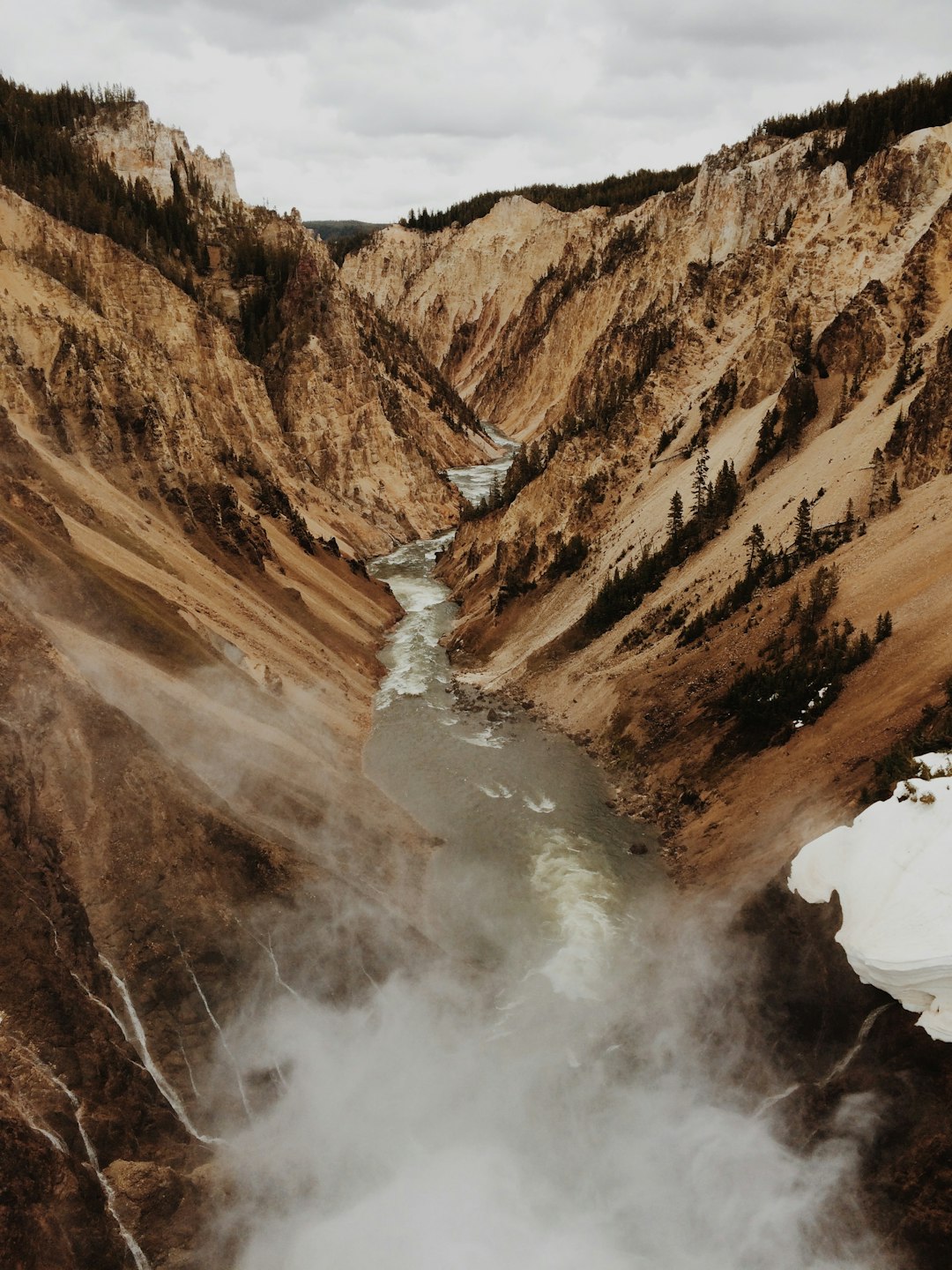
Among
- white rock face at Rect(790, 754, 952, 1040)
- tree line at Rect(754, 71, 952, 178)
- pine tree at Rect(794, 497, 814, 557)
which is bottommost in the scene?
white rock face at Rect(790, 754, 952, 1040)

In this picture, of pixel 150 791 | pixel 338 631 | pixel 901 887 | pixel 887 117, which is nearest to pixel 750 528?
pixel 338 631

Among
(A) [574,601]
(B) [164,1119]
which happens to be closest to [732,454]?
(A) [574,601]

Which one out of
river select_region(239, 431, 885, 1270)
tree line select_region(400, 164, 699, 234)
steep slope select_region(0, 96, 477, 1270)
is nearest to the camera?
steep slope select_region(0, 96, 477, 1270)

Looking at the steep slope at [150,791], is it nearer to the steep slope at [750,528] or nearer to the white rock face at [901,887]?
the steep slope at [750,528]

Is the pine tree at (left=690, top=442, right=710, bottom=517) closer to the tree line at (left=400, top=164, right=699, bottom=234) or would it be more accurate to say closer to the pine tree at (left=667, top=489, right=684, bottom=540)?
the pine tree at (left=667, top=489, right=684, bottom=540)

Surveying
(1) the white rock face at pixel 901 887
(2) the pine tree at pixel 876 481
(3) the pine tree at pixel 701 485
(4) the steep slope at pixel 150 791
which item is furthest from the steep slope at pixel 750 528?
(4) the steep slope at pixel 150 791

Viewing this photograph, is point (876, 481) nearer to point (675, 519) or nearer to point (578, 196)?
point (675, 519)

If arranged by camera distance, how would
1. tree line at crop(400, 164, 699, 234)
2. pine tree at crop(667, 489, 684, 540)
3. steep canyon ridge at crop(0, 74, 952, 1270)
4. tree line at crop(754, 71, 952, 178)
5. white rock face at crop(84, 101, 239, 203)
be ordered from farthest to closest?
tree line at crop(400, 164, 699, 234) → white rock face at crop(84, 101, 239, 203) → tree line at crop(754, 71, 952, 178) → pine tree at crop(667, 489, 684, 540) → steep canyon ridge at crop(0, 74, 952, 1270)

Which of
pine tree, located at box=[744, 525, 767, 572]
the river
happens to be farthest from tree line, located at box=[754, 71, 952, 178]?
the river
